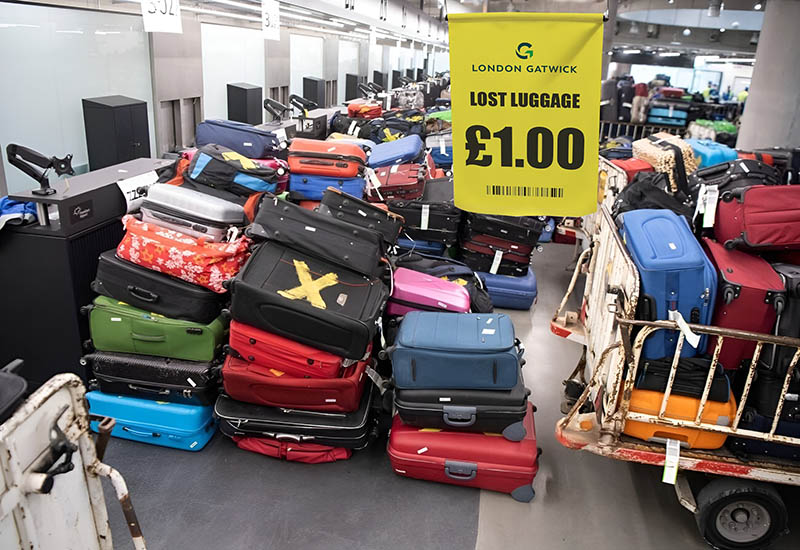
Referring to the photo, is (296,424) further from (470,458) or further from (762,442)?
(762,442)

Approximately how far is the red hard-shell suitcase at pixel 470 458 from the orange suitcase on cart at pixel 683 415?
63cm

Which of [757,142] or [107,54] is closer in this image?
[107,54]

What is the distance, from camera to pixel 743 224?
3.02 metres

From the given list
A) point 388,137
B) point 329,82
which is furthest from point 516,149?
point 329,82

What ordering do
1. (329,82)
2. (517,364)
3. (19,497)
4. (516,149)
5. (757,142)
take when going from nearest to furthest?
(19,497), (516,149), (517,364), (757,142), (329,82)

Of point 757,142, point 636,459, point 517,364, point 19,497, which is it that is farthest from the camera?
point 757,142

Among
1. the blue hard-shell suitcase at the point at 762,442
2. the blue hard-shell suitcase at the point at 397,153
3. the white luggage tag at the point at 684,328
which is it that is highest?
the blue hard-shell suitcase at the point at 397,153

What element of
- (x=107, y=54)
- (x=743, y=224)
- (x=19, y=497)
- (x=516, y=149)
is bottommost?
(x=19, y=497)

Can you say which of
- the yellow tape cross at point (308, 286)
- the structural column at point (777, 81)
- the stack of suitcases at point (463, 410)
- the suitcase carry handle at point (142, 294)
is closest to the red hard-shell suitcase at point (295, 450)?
the stack of suitcases at point (463, 410)

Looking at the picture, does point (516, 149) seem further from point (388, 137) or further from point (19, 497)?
point (388, 137)

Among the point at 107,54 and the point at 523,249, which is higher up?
the point at 107,54

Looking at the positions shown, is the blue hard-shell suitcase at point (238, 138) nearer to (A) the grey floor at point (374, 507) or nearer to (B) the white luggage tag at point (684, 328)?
(A) the grey floor at point (374, 507)

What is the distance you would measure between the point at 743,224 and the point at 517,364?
4.40 feet

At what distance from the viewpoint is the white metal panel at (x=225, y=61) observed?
27.8ft
